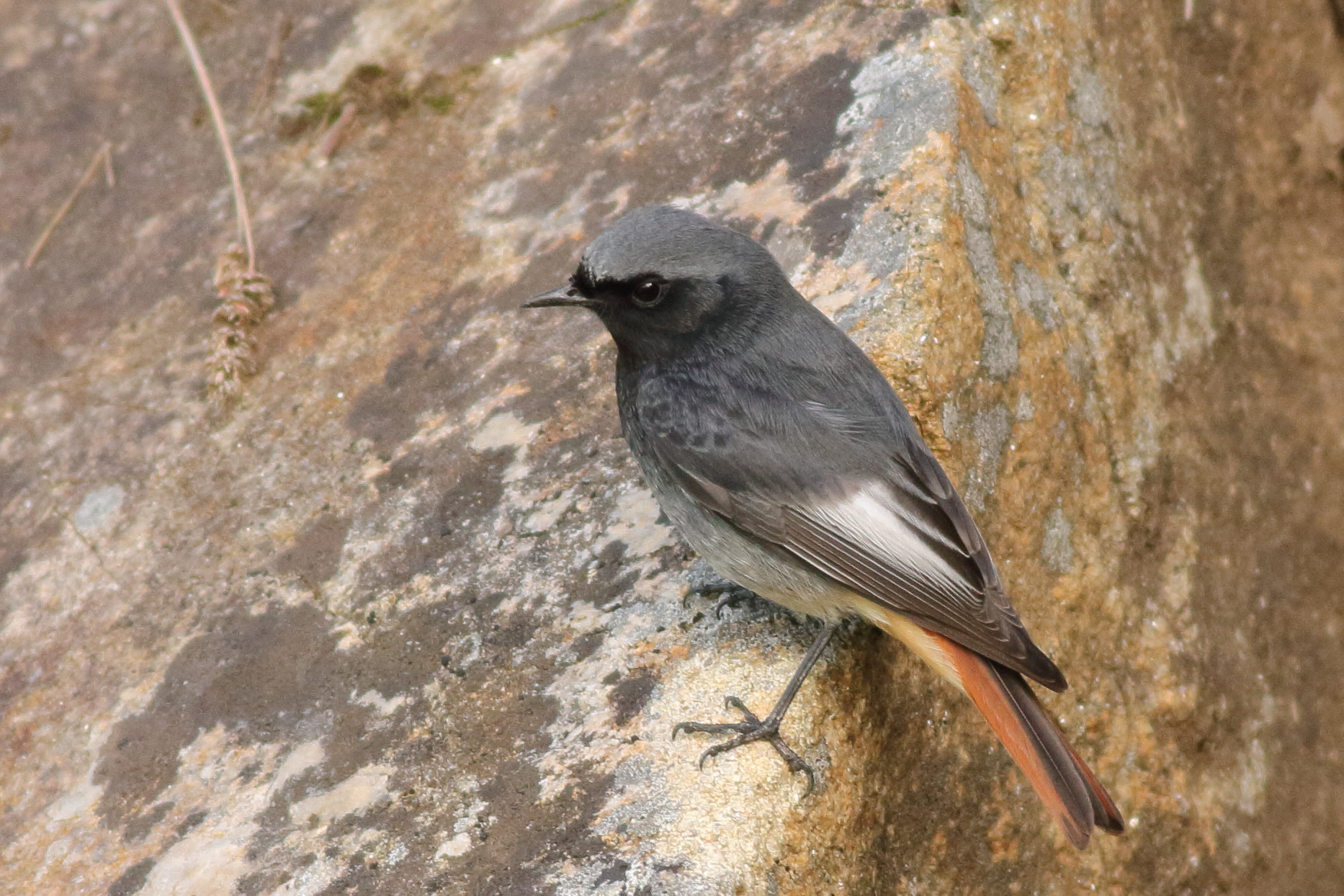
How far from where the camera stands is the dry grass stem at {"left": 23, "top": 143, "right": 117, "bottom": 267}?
205 inches

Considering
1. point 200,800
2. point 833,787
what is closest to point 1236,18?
point 833,787

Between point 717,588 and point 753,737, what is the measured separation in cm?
56

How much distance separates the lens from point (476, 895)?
9.28 feet

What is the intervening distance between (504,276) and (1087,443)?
6.93ft

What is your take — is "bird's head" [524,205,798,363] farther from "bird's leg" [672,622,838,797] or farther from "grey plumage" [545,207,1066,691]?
"bird's leg" [672,622,838,797]

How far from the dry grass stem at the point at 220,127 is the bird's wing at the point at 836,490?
2.16m

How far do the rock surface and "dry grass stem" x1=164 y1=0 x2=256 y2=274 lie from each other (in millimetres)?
80

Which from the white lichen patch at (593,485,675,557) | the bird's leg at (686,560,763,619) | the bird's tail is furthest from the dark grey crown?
the bird's tail

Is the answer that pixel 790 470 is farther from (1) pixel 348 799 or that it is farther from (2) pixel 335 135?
(2) pixel 335 135

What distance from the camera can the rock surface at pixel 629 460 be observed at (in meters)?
3.21

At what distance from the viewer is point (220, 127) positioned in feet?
17.4

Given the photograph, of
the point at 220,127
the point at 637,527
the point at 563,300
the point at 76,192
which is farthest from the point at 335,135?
the point at 637,527

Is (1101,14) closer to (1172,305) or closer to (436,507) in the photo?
(1172,305)

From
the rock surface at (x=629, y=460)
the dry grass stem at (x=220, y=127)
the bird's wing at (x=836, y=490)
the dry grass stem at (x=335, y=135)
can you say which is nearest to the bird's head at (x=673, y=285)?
the bird's wing at (x=836, y=490)
